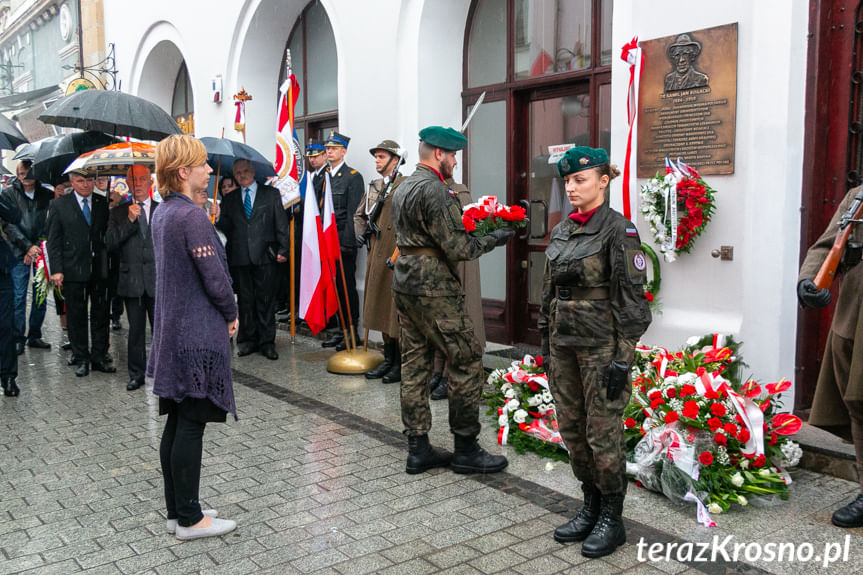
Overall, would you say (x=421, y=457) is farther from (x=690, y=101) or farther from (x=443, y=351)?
(x=690, y=101)

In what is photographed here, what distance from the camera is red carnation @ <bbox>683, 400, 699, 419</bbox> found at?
175 inches

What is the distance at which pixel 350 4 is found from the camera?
911 cm

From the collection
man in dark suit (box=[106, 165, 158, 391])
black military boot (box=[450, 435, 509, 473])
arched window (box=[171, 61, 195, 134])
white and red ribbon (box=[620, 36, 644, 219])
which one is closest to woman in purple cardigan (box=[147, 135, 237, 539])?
black military boot (box=[450, 435, 509, 473])

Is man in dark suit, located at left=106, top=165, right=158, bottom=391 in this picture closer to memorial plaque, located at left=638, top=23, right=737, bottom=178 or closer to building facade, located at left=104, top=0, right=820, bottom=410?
building facade, located at left=104, top=0, right=820, bottom=410

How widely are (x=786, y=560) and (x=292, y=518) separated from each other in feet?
7.96

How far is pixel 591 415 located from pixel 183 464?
6.52 ft

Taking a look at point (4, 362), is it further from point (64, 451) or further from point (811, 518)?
point (811, 518)

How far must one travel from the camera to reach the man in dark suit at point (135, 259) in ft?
23.9

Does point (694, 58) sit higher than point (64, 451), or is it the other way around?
point (694, 58)

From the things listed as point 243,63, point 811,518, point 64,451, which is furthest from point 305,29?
point 811,518

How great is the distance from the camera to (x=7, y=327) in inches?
265

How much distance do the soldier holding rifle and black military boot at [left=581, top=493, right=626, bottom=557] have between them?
1.17 m

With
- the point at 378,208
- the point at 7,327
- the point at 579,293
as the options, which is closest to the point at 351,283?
the point at 378,208

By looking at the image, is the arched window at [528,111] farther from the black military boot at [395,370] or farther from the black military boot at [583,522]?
the black military boot at [583,522]
